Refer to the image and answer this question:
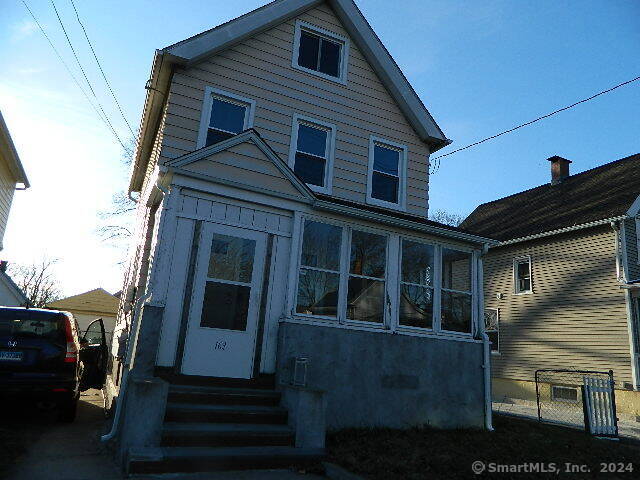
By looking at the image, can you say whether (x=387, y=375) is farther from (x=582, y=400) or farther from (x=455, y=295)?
(x=582, y=400)

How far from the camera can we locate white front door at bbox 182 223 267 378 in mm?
7363

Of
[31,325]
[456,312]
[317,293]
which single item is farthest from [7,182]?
[456,312]

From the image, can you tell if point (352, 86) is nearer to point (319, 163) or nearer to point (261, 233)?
point (319, 163)

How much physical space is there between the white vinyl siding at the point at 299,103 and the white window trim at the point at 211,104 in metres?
0.09

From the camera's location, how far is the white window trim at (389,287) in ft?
27.2

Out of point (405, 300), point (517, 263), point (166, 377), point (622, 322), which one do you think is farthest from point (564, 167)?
point (166, 377)

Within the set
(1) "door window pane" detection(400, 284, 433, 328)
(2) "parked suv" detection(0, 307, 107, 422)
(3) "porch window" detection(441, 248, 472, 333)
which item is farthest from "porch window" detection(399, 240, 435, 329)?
(2) "parked suv" detection(0, 307, 107, 422)

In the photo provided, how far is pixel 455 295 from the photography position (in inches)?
403

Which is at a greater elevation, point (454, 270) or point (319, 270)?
point (454, 270)

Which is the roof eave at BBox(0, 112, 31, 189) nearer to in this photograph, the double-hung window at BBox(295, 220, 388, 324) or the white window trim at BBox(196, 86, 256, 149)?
the white window trim at BBox(196, 86, 256, 149)

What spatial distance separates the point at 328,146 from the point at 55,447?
8006 millimetres

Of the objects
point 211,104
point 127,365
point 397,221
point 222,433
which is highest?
point 211,104

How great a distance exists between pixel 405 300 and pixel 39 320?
6.52 metres

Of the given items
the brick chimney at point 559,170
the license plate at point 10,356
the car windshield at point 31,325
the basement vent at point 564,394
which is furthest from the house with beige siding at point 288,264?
the brick chimney at point 559,170
